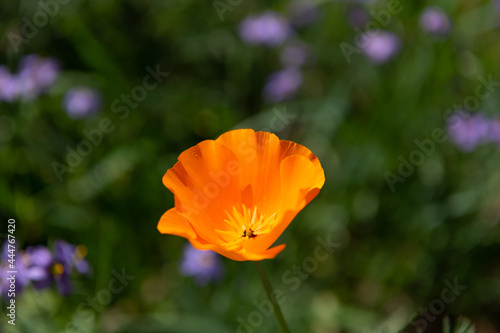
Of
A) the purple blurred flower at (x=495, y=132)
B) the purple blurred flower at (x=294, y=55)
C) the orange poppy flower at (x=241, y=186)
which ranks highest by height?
the orange poppy flower at (x=241, y=186)

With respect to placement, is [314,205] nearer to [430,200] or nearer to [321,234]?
[321,234]

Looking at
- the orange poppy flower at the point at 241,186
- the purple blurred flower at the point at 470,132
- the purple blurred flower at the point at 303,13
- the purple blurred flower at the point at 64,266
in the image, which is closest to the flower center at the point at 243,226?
the orange poppy flower at the point at 241,186

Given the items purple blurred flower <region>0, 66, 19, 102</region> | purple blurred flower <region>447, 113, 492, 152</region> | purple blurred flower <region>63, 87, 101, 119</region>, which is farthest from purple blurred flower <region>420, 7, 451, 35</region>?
purple blurred flower <region>0, 66, 19, 102</region>

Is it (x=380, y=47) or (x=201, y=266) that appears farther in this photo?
(x=380, y=47)

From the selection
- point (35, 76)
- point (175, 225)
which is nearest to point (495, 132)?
point (175, 225)

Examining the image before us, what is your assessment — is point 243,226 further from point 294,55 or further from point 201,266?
point 294,55

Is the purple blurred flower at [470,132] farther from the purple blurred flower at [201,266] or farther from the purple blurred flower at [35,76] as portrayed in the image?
the purple blurred flower at [35,76]

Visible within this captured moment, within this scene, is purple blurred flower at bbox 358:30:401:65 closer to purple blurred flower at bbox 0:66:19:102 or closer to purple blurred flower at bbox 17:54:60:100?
purple blurred flower at bbox 17:54:60:100

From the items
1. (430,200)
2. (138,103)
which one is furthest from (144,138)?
(430,200)
